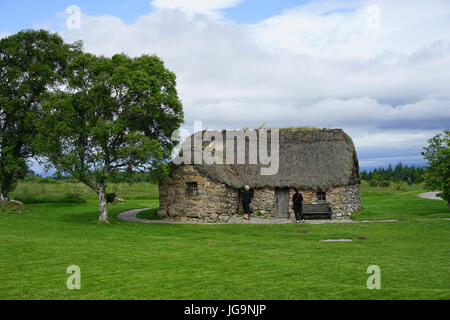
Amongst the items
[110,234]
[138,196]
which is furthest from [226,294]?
[138,196]

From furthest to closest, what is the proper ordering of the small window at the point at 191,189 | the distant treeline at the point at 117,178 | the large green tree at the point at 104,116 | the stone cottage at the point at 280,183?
the small window at the point at 191,189 < the stone cottage at the point at 280,183 < the distant treeline at the point at 117,178 < the large green tree at the point at 104,116

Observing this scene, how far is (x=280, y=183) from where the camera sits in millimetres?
30672

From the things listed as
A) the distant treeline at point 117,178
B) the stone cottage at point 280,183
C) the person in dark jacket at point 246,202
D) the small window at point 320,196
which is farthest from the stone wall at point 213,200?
the distant treeline at point 117,178

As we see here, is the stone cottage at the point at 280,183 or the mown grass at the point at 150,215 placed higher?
the stone cottage at the point at 280,183

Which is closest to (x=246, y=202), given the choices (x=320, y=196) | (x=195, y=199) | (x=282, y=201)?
(x=282, y=201)

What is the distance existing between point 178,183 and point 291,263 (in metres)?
17.5

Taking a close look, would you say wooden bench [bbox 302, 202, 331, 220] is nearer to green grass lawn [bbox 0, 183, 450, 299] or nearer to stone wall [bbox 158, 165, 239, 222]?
green grass lawn [bbox 0, 183, 450, 299]

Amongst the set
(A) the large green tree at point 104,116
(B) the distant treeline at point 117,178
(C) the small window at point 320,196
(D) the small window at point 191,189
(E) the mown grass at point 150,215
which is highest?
(A) the large green tree at point 104,116

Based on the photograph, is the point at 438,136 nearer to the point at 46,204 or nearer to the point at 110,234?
the point at 110,234

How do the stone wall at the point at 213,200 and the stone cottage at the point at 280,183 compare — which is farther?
the stone cottage at the point at 280,183

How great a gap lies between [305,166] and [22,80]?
23.9m

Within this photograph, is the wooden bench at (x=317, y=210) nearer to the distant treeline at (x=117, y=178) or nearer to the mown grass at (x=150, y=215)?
the mown grass at (x=150, y=215)

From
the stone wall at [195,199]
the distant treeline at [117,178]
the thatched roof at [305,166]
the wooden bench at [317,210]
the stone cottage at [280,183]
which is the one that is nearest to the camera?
the distant treeline at [117,178]

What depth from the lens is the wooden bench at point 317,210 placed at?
1160 inches
